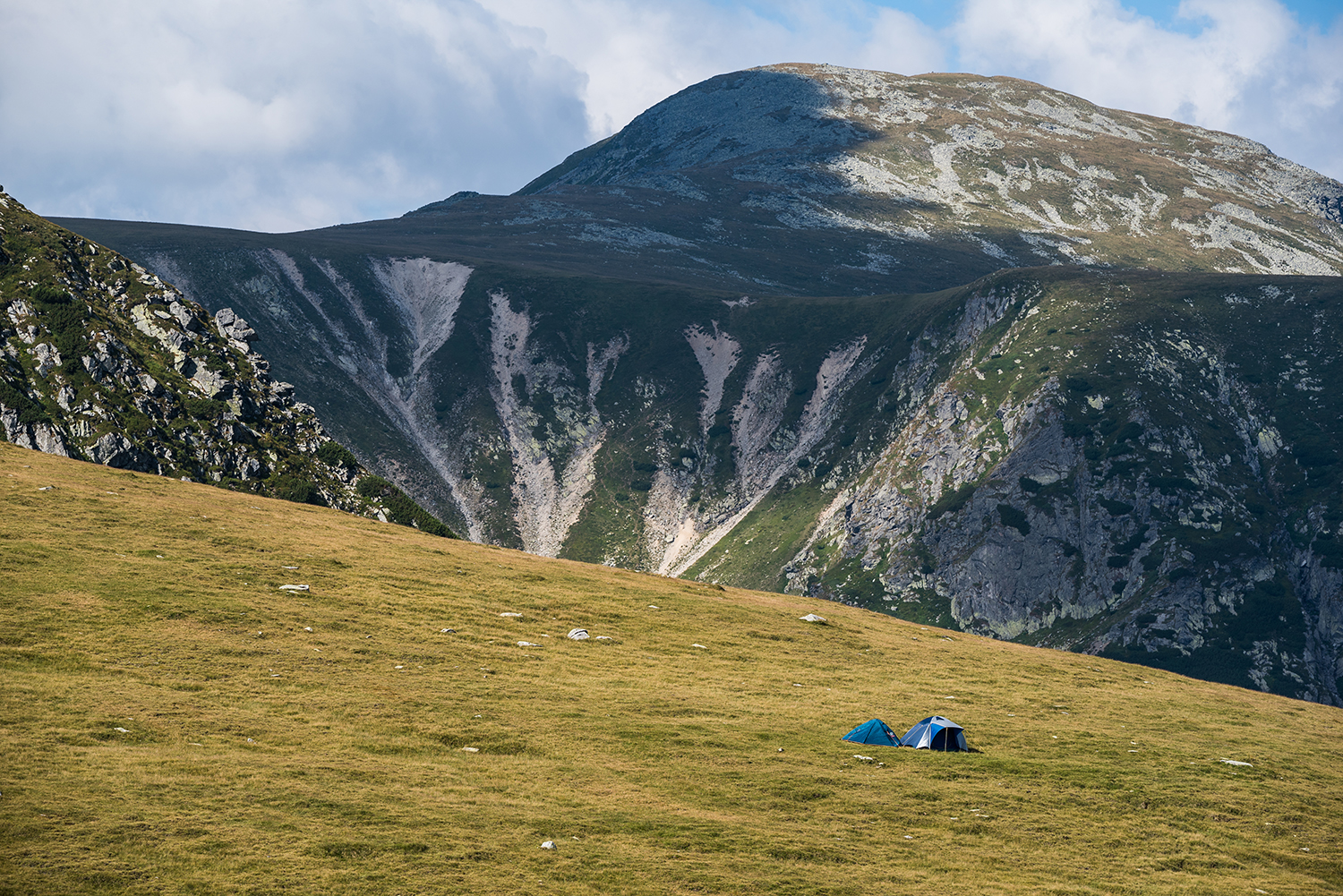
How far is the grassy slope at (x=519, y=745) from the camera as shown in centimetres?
2705

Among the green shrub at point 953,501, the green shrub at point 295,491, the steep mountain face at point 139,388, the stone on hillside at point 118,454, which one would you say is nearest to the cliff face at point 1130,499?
the green shrub at point 953,501

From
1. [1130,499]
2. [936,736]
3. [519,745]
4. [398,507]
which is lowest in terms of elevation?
[519,745]

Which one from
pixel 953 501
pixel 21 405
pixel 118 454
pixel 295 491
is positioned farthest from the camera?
pixel 953 501

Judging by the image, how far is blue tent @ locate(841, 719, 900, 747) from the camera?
1727 inches

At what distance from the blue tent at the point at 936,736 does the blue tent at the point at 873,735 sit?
2.52ft

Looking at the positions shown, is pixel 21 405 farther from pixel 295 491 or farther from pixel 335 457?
pixel 335 457

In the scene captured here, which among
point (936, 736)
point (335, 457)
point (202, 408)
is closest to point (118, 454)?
point (202, 408)

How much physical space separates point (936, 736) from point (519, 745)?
727 inches

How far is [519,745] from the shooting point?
38.2 meters

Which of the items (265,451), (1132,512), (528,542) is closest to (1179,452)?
(1132,512)

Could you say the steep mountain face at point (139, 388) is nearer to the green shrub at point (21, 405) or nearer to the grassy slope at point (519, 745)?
the green shrub at point (21, 405)

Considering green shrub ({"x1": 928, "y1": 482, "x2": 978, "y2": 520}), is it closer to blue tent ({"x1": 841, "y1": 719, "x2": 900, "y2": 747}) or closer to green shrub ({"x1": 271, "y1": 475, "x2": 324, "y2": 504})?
green shrub ({"x1": 271, "y1": 475, "x2": 324, "y2": 504})

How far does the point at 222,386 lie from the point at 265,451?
30.1 ft

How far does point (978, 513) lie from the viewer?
170 meters
